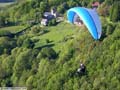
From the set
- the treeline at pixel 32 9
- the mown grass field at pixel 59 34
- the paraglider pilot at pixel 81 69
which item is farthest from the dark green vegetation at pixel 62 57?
the treeline at pixel 32 9

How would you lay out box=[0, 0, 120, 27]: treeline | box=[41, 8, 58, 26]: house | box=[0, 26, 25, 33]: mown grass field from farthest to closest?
box=[0, 0, 120, 27]: treeline, box=[0, 26, 25, 33]: mown grass field, box=[41, 8, 58, 26]: house

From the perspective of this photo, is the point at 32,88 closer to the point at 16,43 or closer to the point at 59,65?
the point at 59,65

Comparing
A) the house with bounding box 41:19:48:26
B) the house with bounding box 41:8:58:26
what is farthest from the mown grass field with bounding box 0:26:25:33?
the house with bounding box 41:8:58:26

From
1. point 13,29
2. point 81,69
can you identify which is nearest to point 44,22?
point 13,29

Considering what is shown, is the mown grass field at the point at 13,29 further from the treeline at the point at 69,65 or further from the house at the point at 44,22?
the treeline at the point at 69,65

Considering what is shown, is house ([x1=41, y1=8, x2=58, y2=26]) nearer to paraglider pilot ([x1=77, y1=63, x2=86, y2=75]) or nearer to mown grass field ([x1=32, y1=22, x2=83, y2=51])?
mown grass field ([x1=32, y1=22, x2=83, y2=51])

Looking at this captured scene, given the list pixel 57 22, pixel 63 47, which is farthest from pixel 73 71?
pixel 57 22

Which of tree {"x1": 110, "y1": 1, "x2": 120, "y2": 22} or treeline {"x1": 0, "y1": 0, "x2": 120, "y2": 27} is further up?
tree {"x1": 110, "y1": 1, "x2": 120, "y2": 22}
